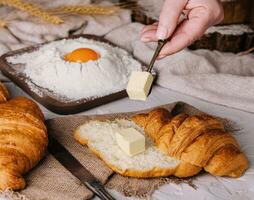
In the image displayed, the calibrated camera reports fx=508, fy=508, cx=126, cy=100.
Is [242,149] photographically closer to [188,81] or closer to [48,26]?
[188,81]

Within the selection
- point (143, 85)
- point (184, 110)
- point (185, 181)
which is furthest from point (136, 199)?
point (184, 110)

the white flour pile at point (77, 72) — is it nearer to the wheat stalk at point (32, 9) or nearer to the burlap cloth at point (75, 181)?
the wheat stalk at point (32, 9)

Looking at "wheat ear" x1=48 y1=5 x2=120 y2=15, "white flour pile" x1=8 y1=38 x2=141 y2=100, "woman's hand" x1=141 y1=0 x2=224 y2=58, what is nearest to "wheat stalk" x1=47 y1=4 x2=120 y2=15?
"wheat ear" x1=48 y1=5 x2=120 y2=15

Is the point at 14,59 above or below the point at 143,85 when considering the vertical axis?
below

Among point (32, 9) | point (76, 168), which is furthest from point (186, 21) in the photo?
point (32, 9)

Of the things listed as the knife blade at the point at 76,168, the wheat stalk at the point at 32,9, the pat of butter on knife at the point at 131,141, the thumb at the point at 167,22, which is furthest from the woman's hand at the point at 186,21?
the wheat stalk at the point at 32,9

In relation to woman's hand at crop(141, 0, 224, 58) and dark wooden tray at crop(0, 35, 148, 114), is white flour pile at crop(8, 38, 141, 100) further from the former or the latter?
woman's hand at crop(141, 0, 224, 58)

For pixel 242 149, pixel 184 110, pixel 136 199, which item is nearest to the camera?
pixel 136 199

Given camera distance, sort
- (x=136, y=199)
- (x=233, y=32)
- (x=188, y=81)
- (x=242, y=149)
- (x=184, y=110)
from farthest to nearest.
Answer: (x=233, y=32)
(x=188, y=81)
(x=184, y=110)
(x=242, y=149)
(x=136, y=199)
